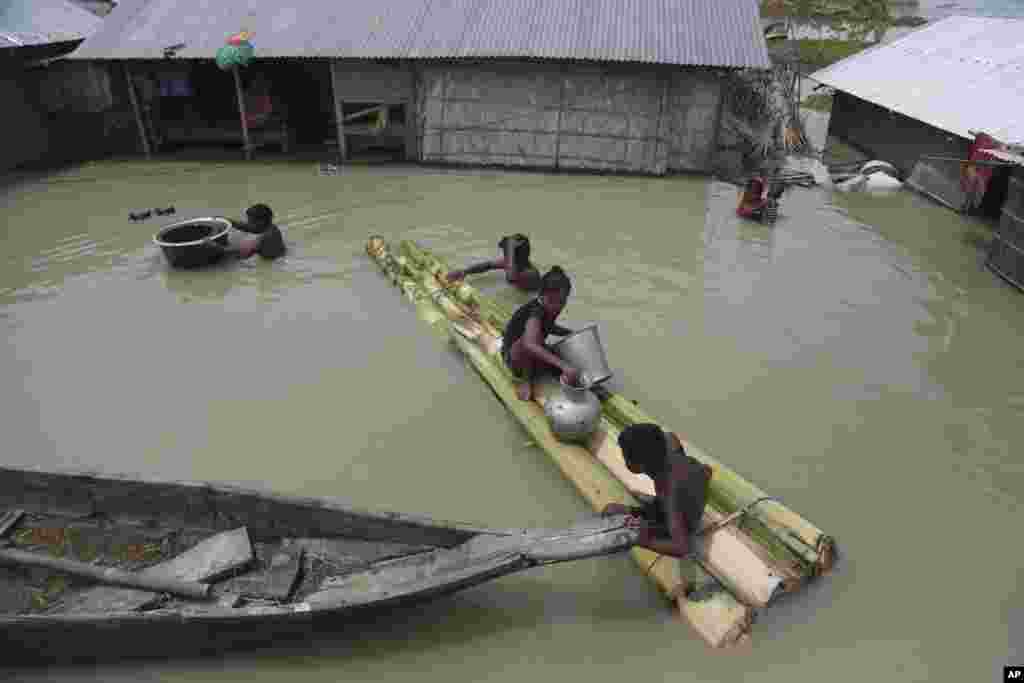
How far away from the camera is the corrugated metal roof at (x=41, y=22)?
13.5 metres

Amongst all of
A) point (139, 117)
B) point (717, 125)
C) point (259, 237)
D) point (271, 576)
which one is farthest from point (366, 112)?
point (271, 576)

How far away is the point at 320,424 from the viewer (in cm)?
575

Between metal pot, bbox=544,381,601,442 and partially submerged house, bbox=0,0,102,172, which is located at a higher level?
partially submerged house, bbox=0,0,102,172

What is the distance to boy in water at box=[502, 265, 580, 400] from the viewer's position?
5.09m

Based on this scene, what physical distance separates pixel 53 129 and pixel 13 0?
3831 mm

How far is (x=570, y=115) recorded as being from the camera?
12984 millimetres

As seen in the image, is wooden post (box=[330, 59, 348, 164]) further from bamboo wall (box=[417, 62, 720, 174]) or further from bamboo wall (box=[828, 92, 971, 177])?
bamboo wall (box=[828, 92, 971, 177])

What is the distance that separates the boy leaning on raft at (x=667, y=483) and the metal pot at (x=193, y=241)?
6.98 meters

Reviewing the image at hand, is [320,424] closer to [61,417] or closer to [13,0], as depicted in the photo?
[61,417]

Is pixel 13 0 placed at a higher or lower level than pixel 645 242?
higher

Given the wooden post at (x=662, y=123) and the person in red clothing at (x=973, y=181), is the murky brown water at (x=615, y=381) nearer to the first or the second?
the person in red clothing at (x=973, y=181)

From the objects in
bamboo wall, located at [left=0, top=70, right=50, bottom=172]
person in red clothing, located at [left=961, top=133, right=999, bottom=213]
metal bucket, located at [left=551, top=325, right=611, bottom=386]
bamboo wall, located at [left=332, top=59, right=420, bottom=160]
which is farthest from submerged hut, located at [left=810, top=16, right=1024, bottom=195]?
bamboo wall, located at [left=0, top=70, right=50, bottom=172]

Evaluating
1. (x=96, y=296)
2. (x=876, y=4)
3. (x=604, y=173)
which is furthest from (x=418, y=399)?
(x=876, y=4)

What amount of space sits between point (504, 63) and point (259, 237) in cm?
659
